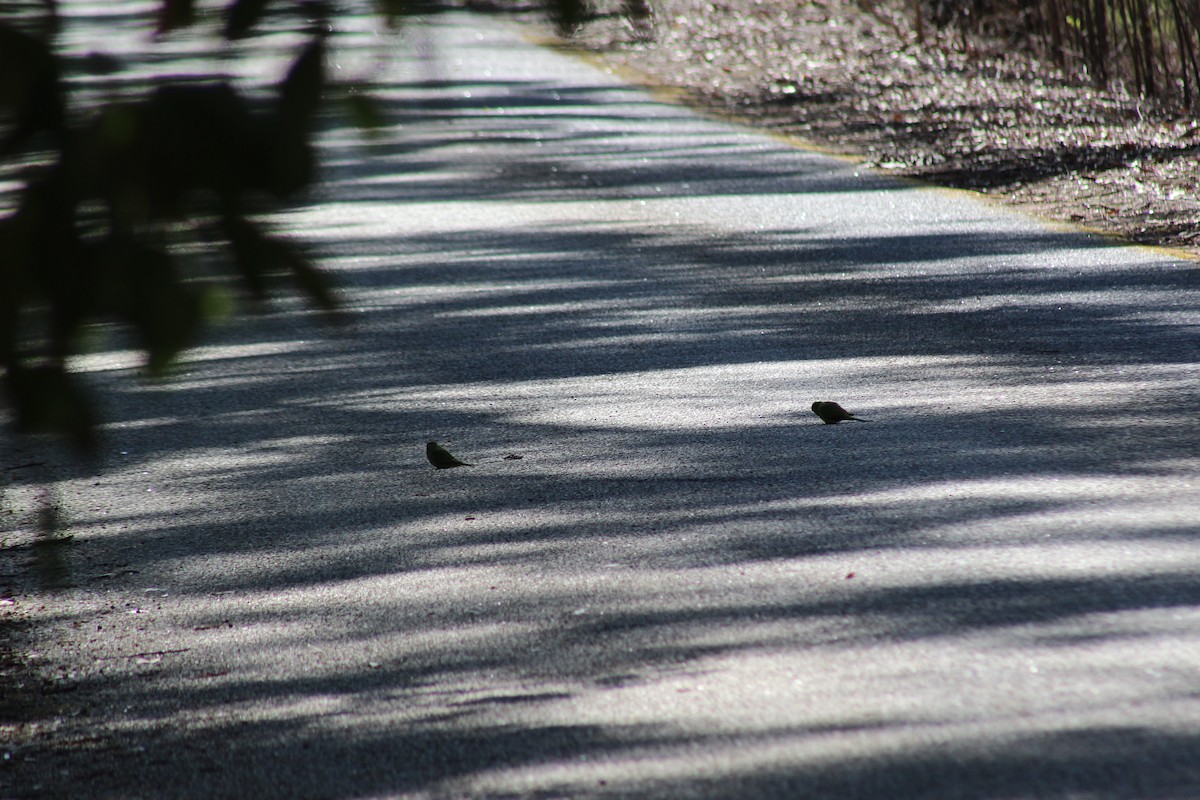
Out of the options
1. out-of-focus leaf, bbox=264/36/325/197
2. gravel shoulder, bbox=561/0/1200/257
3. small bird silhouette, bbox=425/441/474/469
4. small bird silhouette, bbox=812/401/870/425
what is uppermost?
out-of-focus leaf, bbox=264/36/325/197

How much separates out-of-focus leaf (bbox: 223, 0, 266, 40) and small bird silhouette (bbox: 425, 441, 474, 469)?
382 centimetres

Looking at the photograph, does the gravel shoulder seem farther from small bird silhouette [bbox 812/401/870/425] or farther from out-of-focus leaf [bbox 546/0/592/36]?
out-of-focus leaf [bbox 546/0/592/36]

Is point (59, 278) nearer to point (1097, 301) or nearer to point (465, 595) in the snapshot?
point (465, 595)

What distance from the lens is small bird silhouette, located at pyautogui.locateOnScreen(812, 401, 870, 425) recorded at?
6141 mm

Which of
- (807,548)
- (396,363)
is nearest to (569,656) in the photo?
(807,548)

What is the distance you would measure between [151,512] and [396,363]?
2077 mm

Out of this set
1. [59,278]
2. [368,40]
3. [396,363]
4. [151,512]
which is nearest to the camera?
[59,278]

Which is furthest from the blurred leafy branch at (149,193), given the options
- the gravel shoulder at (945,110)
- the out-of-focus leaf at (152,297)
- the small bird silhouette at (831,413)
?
the gravel shoulder at (945,110)

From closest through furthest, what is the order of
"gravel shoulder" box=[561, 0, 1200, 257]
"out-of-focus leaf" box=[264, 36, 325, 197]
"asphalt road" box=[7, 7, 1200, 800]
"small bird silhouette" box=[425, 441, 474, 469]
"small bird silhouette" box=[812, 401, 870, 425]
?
"out-of-focus leaf" box=[264, 36, 325, 197]
"asphalt road" box=[7, 7, 1200, 800]
"small bird silhouette" box=[425, 441, 474, 469]
"small bird silhouette" box=[812, 401, 870, 425]
"gravel shoulder" box=[561, 0, 1200, 257]

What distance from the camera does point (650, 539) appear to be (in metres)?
5.03

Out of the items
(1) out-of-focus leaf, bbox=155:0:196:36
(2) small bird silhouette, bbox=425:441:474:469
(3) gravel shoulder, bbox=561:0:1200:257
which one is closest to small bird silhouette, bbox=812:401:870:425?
(2) small bird silhouette, bbox=425:441:474:469

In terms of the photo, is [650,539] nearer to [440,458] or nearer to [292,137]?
[440,458]

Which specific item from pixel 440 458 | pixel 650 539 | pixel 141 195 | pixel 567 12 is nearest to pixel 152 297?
pixel 141 195

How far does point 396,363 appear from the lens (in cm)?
773
